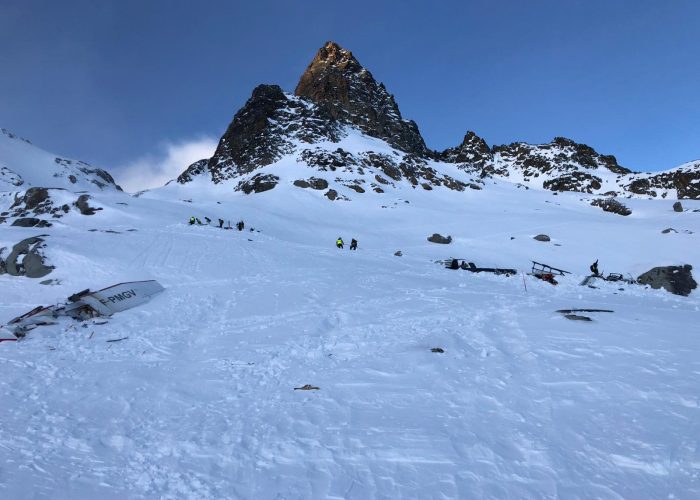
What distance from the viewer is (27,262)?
1831cm

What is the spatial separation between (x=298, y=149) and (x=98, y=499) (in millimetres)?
92745

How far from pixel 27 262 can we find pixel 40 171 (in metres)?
139

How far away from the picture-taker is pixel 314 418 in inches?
268

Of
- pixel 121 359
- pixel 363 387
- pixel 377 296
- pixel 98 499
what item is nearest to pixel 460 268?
pixel 377 296

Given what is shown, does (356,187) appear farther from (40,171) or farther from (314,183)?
(40,171)

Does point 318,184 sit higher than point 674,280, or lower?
higher

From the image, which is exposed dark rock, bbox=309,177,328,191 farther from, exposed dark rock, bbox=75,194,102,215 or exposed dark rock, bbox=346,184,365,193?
exposed dark rock, bbox=75,194,102,215

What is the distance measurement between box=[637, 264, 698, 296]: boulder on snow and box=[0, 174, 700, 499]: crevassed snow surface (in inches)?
46.9

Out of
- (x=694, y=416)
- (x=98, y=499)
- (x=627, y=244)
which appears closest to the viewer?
(x=98, y=499)

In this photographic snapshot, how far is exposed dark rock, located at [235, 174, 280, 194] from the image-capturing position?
6997cm

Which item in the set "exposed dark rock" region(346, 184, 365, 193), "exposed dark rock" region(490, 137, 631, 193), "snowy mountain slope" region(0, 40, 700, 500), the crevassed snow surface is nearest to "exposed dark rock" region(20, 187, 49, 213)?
"snowy mountain slope" region(0, 40, 700, 500)

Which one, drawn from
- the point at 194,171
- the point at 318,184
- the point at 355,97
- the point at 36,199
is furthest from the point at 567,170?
the point at 36,199

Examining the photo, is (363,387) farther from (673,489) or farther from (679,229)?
(679,229)

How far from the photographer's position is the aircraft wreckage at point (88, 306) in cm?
1163
